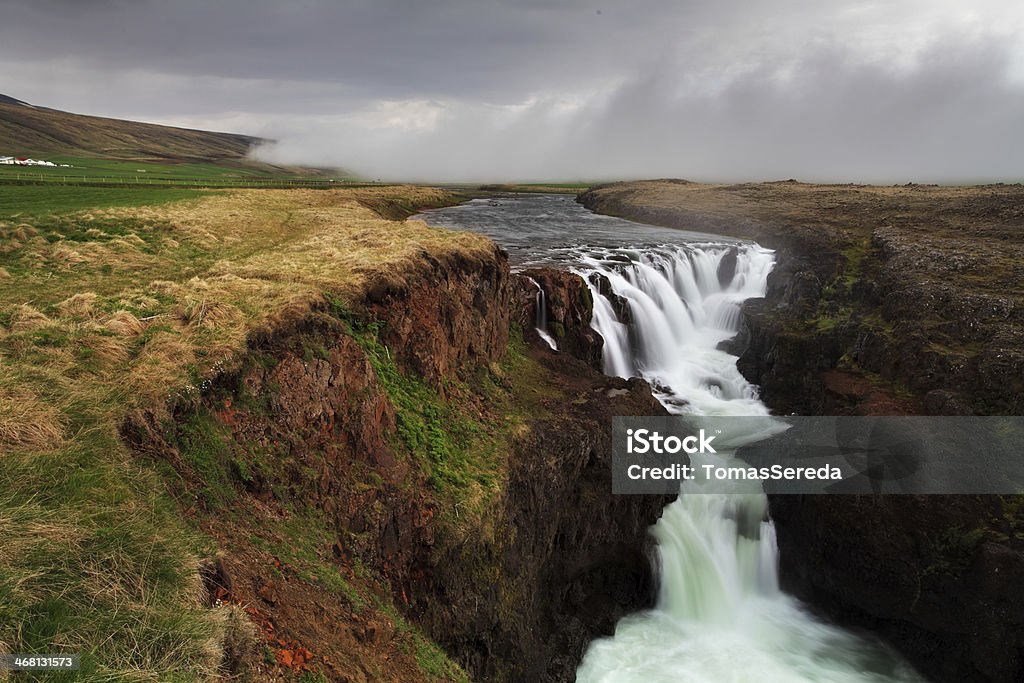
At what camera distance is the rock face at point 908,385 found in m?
18.2

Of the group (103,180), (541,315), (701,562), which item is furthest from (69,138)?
(701,562)

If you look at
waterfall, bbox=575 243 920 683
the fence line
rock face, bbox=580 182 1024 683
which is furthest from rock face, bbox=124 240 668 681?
the fence line

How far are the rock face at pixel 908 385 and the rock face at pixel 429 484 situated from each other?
23.0 ft

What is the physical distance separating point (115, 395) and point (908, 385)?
28.5m

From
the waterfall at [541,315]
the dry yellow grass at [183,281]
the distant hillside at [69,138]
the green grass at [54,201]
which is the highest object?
the distant hillside at [69,138]

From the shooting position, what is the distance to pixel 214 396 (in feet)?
36.2

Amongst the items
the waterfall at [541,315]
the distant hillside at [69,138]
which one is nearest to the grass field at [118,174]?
the distant hillside at [69,138]

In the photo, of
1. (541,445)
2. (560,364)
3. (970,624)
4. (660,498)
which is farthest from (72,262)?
(970,624)

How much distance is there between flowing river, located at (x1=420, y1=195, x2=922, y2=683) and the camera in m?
17.7

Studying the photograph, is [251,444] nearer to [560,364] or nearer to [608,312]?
[560,364]

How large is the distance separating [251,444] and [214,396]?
118cm

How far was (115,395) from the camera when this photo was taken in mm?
9656

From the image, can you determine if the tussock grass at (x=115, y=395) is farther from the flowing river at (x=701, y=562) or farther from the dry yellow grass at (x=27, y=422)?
the flowing river at (x=701, y=562)

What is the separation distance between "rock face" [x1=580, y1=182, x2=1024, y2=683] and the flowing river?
1.13 m
